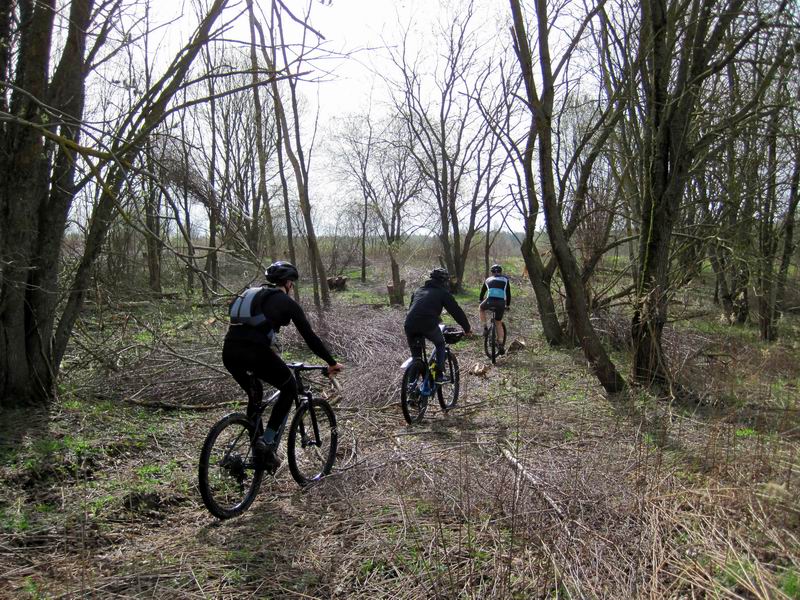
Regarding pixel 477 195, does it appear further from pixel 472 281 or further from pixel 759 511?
pixel 759 511

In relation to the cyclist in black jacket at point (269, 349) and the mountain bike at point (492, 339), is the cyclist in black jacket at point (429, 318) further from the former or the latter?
the mountain bike at point (492, 339)

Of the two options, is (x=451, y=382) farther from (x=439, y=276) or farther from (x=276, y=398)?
(x=276, y=398)

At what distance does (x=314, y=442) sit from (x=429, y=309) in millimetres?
2531

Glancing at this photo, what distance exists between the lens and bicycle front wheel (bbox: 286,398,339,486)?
4.56m

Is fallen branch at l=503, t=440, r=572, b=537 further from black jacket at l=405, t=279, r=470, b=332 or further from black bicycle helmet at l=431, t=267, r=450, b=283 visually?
black bicycle helmet at l=431, t=267, r=450, b=283

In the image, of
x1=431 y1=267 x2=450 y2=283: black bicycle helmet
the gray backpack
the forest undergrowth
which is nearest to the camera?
the forest undergrowth

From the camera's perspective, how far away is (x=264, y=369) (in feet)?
14.0

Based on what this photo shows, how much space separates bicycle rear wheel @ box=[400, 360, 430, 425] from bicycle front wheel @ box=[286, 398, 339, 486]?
4.21ft

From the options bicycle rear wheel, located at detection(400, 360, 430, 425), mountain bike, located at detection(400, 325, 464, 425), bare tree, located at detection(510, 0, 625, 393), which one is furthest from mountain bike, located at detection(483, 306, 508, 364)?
bicycle rear wheel, located at detection(400, 360, 430, 425)

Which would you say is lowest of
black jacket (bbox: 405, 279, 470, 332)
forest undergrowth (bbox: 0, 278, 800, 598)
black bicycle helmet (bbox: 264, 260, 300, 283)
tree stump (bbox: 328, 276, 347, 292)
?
forest undergrowth (bbox: 0, 278, 800, 598)

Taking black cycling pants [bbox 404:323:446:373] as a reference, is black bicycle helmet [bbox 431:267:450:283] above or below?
above

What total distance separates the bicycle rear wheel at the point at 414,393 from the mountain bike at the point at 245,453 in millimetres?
1480

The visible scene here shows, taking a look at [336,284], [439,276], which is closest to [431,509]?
[439,276]

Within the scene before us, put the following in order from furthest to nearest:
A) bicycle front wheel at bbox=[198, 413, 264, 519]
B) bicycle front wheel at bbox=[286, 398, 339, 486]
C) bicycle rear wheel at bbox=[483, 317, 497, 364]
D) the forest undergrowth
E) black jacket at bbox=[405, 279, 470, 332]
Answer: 1. bicycle rear wheel at bbox=[483, 317, 497, 364]
2. black jacket at bbox=[405, 279, 470, 332]
3. bicycle front wheel at bbox=[286, 398, 339, 486]
4. bicycle front wheel at bbox=[198, 413, 264, 519]
5. the forest undergrowth
